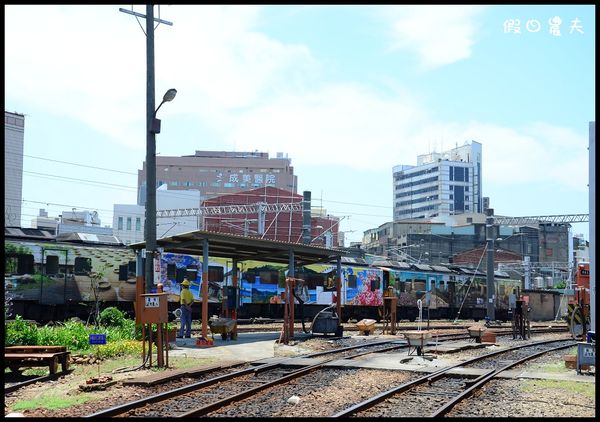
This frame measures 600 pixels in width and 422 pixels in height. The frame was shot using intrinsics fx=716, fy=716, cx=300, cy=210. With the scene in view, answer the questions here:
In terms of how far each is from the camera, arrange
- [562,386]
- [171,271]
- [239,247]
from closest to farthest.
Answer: [562,386]
[239,247]
[171,271]

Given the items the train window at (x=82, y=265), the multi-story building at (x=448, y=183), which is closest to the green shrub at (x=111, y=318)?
the train window at (x=82, y=265)

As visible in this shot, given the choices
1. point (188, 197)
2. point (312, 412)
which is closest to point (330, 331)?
point (312, 412)

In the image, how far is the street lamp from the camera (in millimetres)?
16547

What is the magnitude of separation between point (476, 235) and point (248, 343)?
79.2 meters

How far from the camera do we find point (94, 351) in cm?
1535

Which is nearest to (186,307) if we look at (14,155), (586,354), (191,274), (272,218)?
(191,274)

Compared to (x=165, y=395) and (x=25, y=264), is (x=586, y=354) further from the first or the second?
(x=25, y=264)

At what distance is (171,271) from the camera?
2719cm

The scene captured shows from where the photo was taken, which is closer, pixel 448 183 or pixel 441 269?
pixel 441 269

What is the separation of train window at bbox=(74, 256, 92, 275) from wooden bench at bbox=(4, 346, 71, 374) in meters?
12.2

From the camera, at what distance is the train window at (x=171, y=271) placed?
27094 millimetres

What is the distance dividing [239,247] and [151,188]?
16.7 ft

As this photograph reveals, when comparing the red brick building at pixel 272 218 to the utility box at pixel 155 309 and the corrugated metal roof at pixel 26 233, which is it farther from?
the utility box at pixel 155 309

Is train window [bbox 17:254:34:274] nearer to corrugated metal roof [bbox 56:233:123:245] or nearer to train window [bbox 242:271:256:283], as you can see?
corrugated metal roof [bbox 56:233:123:245]
